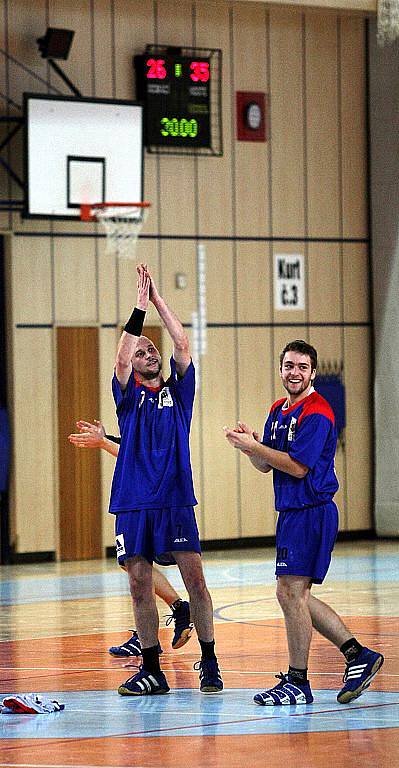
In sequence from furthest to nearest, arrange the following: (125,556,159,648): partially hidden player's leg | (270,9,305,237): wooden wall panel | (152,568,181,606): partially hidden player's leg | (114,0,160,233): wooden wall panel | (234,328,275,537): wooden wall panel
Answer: (270,9,305,237): wooden wall panel → (234,328,275,537): wooden wall panel → (114,0,160,233): wooden wall panel → (152,568,181,606): partially hidden player's leg → (125,556,159,648): partially hidden player's leg

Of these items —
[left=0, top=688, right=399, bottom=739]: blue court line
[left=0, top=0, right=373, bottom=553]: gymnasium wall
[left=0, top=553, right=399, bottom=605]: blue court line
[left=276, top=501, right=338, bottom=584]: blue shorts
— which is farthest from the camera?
[left=0, top=0, right=373, bottom=553]: gymnasium wall

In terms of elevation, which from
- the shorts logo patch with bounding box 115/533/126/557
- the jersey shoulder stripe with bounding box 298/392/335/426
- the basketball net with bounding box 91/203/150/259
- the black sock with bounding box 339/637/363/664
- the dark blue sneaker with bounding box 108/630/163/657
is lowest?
the dark blue sneaker with bounding box 108/630/163/657

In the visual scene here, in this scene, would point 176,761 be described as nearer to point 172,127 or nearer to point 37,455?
point 37,455

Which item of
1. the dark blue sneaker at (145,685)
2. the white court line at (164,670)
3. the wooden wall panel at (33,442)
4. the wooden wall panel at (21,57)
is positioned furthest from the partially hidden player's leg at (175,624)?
the wooden wall panel at (21,57)

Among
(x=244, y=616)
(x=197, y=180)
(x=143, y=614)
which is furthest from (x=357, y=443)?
(x=143, y=614)

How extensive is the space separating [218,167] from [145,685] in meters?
12.5

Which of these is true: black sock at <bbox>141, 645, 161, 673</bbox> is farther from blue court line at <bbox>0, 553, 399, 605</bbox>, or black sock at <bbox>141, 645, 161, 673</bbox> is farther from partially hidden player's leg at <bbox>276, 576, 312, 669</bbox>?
blue court line at <bbox>0, 553, 399, 605</bbox>

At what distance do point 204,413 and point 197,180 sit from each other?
126 inches

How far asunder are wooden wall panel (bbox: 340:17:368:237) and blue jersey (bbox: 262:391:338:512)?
1297 centimetres

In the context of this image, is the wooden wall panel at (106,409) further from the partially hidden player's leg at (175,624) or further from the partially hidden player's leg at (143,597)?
the partially hidden player's leg at (143,597)

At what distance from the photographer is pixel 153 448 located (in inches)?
324

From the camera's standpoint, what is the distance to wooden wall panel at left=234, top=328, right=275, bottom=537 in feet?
64.7

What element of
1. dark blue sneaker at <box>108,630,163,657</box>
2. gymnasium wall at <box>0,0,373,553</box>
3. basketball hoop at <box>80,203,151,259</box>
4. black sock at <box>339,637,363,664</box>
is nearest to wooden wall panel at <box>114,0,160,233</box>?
gymnasium wall at <box>0,0,373,553</box>

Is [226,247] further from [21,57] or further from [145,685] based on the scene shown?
[145,685]
